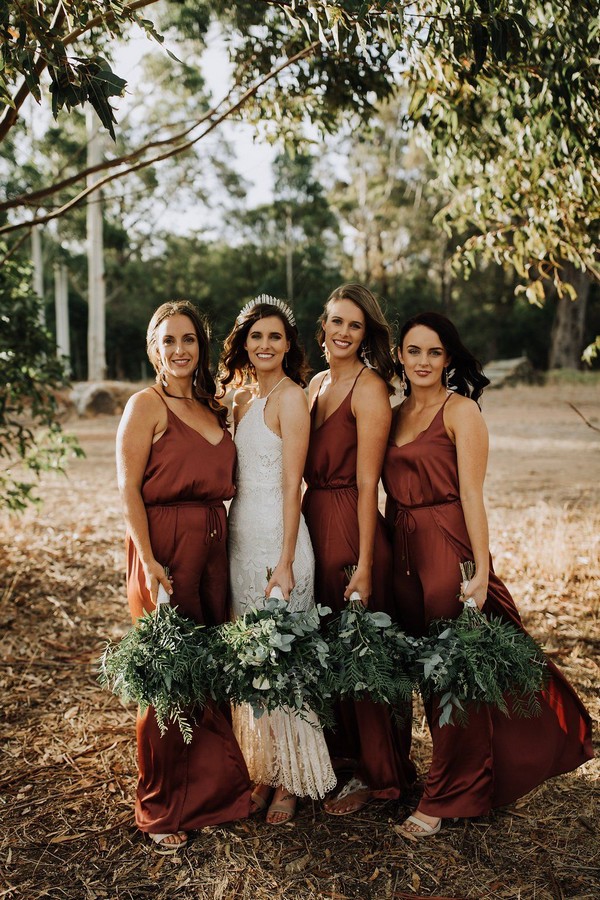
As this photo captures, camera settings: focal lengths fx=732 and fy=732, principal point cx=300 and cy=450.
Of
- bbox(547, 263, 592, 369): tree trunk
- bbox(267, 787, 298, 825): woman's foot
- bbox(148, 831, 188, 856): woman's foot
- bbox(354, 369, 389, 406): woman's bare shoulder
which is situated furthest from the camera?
bbox(547, 263, 592, 369): tree trunk

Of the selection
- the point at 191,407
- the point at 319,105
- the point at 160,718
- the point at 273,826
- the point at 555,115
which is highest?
the point at 319,105

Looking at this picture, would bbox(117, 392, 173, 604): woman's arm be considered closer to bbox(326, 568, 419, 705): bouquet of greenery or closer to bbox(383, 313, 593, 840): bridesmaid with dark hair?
bbox(326, 568, 419, 705): bouquet of greenery

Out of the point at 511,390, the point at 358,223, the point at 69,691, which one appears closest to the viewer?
the point at 69,691

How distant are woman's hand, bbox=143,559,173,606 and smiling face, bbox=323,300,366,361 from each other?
1.27 meters

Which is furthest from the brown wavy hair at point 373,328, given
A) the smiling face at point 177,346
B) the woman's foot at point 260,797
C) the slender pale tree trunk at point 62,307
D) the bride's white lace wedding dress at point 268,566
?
the slender pale tree trunk at point 62,307

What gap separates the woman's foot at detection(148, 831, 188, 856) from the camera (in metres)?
3.03

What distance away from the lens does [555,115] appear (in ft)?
13.0

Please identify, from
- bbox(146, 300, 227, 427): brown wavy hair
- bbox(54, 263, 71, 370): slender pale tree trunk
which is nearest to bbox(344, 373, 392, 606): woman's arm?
bbox(146, 300, 227, 427): brown wavy hair

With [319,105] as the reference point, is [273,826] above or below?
below

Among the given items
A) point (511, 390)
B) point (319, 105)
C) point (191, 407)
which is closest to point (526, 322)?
point (511, 390)

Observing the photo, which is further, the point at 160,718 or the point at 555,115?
the point at 555,115

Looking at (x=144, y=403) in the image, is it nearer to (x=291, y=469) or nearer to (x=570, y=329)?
(x=291, y=469)

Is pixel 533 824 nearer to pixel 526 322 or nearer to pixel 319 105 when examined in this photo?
pixel 319 105

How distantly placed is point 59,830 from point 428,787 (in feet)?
5.28
